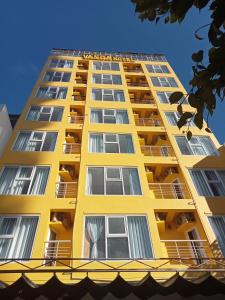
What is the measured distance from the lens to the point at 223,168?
12.2 meters

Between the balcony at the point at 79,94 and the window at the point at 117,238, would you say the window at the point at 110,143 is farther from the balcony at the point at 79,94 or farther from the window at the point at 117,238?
the balcony at the point at 79,94

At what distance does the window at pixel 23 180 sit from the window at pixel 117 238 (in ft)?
9.35

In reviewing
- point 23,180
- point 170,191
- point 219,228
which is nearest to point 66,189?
point 23,180

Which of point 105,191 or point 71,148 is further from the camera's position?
point 71,148

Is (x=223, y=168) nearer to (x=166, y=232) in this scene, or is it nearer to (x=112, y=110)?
(x=166, y=232)

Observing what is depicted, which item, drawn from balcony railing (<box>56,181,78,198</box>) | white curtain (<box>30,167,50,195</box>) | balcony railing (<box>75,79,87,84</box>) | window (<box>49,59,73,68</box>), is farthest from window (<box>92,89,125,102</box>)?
balcony railing (<box>56,181,78,198</box>)

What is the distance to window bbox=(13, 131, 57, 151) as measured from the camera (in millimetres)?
12641

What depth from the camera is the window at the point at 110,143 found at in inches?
503

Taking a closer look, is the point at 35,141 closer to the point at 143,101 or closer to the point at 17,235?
the point at 17,235

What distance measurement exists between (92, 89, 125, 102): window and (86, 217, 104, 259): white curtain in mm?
10003

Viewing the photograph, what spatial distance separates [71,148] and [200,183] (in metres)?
7.00

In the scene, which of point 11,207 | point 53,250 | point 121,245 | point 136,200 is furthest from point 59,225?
point 136,200

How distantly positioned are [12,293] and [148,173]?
25.3ft

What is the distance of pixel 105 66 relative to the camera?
71.7ft
